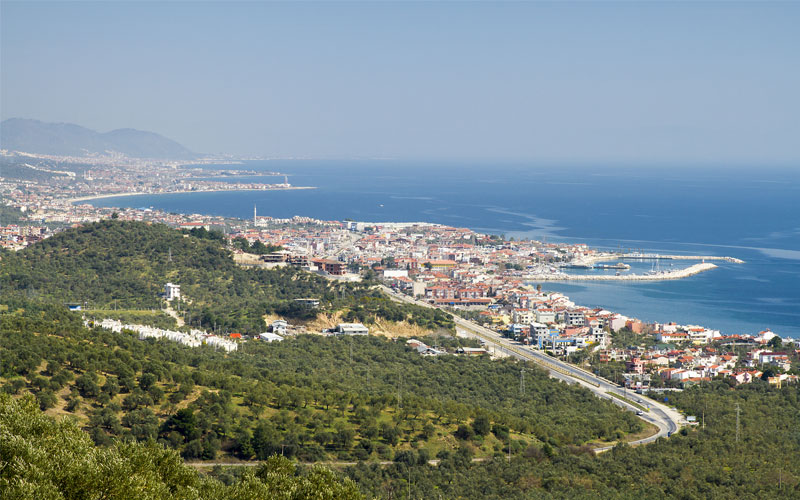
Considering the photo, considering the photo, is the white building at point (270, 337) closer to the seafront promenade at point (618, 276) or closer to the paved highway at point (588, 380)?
the paved highway at point (588, 380)

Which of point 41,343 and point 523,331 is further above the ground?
point 41,343

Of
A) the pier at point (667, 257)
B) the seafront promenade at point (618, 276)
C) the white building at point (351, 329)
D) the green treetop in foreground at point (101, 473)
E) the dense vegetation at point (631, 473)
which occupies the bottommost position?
the seafront promenade at point (618, 276)

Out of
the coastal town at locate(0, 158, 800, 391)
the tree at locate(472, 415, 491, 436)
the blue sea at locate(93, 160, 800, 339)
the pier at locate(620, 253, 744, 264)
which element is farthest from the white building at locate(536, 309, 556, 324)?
the pier at locate(620, 253, 744, 264)

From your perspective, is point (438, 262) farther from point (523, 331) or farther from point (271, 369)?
point (271, 369)

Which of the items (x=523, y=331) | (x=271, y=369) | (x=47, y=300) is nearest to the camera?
(x=271, y=369)

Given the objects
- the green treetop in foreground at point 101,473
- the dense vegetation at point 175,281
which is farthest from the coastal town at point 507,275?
the green treetop in foreground at point 101,473

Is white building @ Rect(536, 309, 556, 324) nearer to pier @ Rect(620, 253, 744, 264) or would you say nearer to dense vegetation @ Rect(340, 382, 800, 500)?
dense vegetation @ Rect(340, 382, 800, 500)

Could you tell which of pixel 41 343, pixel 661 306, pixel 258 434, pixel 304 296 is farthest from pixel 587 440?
pixel 661 306
